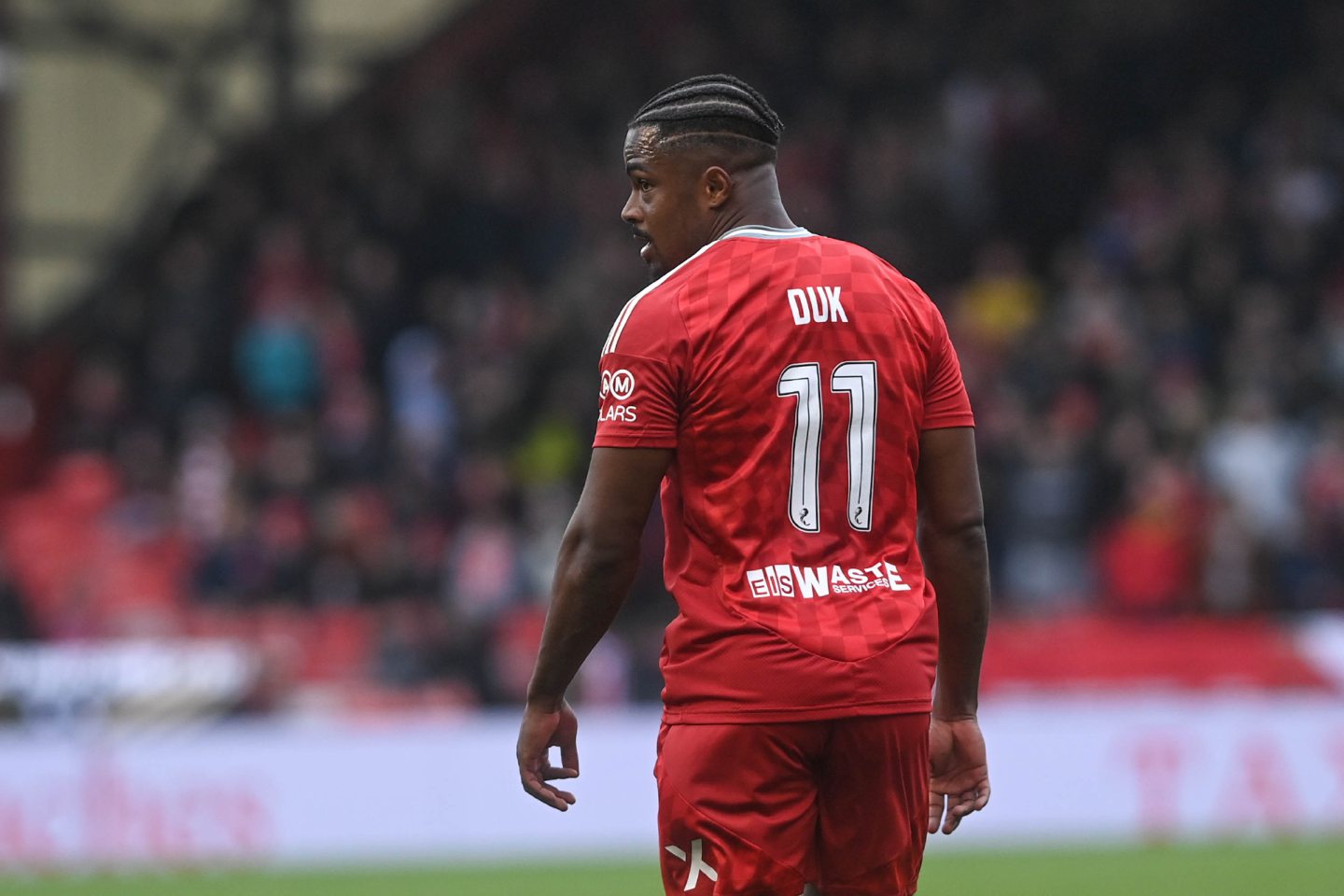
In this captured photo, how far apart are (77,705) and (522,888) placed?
347cm

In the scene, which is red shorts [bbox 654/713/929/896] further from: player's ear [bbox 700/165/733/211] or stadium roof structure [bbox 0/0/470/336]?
stadium roof structure [bbox 0/0/470/336]

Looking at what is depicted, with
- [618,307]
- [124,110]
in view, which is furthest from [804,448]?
[124,110]

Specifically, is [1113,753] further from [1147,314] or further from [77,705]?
[77,705]

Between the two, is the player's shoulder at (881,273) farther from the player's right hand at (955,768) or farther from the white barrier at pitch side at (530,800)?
the white barrier at pitch side at (530,800)

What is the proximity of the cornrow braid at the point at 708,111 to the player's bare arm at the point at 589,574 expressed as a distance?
65 cm

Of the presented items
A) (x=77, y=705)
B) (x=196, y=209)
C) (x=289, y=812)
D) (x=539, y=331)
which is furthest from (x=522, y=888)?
(x=196, y=209)

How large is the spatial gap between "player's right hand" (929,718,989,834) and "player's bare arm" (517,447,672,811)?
707mm

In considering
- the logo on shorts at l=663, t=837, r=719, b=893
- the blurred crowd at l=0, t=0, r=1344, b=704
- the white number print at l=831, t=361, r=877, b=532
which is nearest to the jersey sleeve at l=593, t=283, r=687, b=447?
the white number print at l=831, t=361, r=877, b=532

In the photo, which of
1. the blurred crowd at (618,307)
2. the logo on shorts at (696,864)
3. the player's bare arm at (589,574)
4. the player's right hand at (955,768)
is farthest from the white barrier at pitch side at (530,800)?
the logo on shorts at (696,864)

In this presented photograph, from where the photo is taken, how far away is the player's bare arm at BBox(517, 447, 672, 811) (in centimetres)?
407

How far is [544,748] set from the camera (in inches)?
164

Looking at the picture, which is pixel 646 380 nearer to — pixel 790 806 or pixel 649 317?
pixel 649 317

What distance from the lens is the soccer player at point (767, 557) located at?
402cm

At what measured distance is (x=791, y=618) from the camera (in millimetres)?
4039
